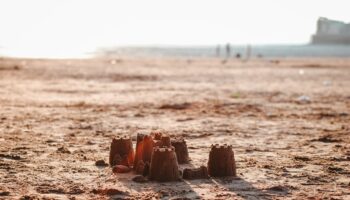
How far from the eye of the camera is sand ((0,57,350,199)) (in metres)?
5.22

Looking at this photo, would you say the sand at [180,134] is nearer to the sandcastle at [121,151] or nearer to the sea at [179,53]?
the sandcastle at [121,151]

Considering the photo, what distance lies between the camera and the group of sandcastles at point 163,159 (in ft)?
18.0

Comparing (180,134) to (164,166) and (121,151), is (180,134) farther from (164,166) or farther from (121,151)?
(164,166)

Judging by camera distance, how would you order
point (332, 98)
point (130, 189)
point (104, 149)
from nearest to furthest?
point (130, 189) < point (104, 149) < point (332, 98)

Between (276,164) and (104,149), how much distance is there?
8.43 feet

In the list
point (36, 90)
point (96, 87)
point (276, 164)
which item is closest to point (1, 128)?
point (276, 164)

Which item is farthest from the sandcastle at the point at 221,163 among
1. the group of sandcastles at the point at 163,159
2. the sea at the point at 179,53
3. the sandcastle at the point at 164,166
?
the sea at the point at 179,53

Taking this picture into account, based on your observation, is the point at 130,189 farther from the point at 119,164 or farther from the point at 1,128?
the point at 1,128

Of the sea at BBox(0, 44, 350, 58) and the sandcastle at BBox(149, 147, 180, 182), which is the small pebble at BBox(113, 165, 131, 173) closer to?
the sandcastle at BBox(149, 147, 180, 182)

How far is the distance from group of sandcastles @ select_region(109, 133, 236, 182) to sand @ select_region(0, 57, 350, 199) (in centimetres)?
15

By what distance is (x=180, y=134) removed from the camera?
28.6 ft

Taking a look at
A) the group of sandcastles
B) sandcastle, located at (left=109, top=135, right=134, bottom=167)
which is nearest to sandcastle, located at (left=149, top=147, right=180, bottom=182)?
the group of sandcastles

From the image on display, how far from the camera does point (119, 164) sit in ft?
20.1

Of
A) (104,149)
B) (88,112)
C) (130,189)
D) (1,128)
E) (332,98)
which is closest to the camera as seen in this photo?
(130,189)
